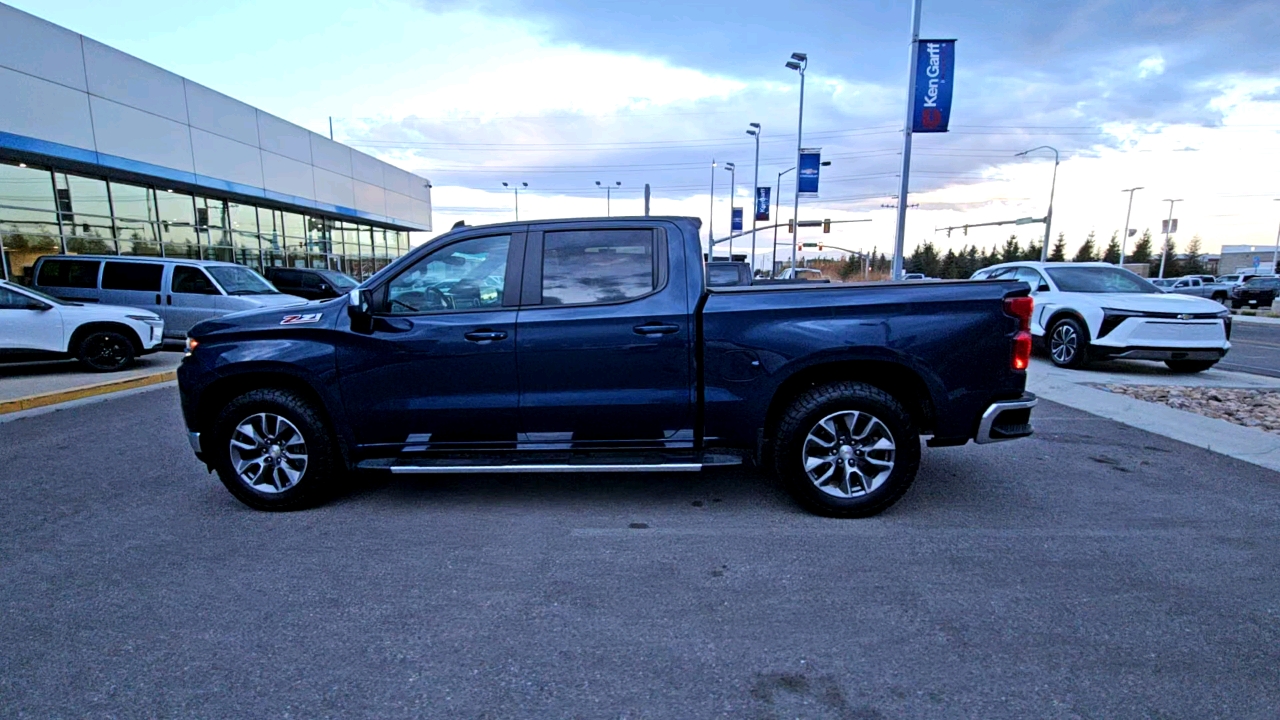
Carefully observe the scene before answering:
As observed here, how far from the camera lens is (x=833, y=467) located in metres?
3.94

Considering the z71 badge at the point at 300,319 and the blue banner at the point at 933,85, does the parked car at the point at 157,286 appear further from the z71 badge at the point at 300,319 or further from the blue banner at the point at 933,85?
the blue banner at the point at 933,85

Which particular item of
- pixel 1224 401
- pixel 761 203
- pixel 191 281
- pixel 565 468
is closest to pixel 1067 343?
pixel 1224 401

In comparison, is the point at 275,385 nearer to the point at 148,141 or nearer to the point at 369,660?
the point at 369,660

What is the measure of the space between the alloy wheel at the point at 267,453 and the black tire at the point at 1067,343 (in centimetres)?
1039

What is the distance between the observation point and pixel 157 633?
9.11ft

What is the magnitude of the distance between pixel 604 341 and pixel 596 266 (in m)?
0.54

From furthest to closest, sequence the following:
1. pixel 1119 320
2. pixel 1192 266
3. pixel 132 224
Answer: pixel 1192 266
pixel 132 224
pixel 1119 320

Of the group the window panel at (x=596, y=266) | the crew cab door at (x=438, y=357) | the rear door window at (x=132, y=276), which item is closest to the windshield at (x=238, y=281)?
the rear door window at (x=132, y=276)

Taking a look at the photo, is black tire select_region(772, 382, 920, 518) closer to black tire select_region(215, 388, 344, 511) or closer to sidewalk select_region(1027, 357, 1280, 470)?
black tire select_region(215, 388, 344, 511)

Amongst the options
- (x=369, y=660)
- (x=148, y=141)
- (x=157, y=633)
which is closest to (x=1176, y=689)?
(x=369, y=660)

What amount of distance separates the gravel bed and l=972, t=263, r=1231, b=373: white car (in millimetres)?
850

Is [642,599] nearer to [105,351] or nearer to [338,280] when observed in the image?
[105,351]

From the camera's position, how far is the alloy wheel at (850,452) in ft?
12.7

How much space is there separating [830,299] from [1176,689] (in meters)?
2.40
